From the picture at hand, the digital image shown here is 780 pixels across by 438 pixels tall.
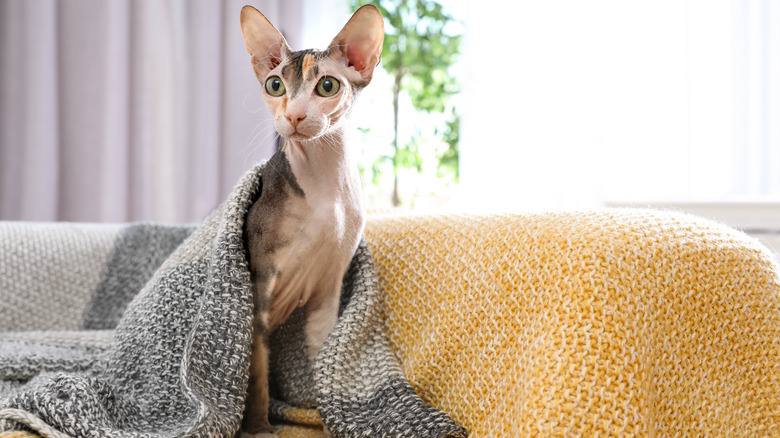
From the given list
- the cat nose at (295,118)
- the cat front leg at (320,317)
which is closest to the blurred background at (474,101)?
the cat front leg at (320,317)

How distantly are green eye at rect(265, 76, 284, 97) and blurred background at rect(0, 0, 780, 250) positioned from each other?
1.03m

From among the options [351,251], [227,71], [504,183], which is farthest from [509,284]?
[227,71]

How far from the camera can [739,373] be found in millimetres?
638

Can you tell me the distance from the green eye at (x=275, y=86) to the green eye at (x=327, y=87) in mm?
51

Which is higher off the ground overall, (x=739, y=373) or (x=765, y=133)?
(x=765, y=133)

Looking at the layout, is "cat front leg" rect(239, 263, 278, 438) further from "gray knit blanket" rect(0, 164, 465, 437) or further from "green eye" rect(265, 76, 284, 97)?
"green eye" rect(265, 76, 284, 97)

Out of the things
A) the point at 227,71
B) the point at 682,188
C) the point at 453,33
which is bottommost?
the point at 682,188

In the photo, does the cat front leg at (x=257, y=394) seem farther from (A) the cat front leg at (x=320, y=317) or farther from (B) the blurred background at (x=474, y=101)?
(B) the blurred background at (x=474, y=101)

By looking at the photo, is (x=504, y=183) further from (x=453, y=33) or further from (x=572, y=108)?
(x=453, y=33)

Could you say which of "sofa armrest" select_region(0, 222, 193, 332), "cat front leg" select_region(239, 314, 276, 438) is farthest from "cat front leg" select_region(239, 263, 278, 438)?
"sofa armrest" select_region(0, 222, 193, 332)

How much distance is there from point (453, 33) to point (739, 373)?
1.86 meters

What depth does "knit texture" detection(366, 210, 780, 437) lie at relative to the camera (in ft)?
1.83

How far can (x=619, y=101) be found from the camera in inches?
74.5

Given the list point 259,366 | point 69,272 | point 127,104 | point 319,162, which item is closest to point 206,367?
point 259,366
